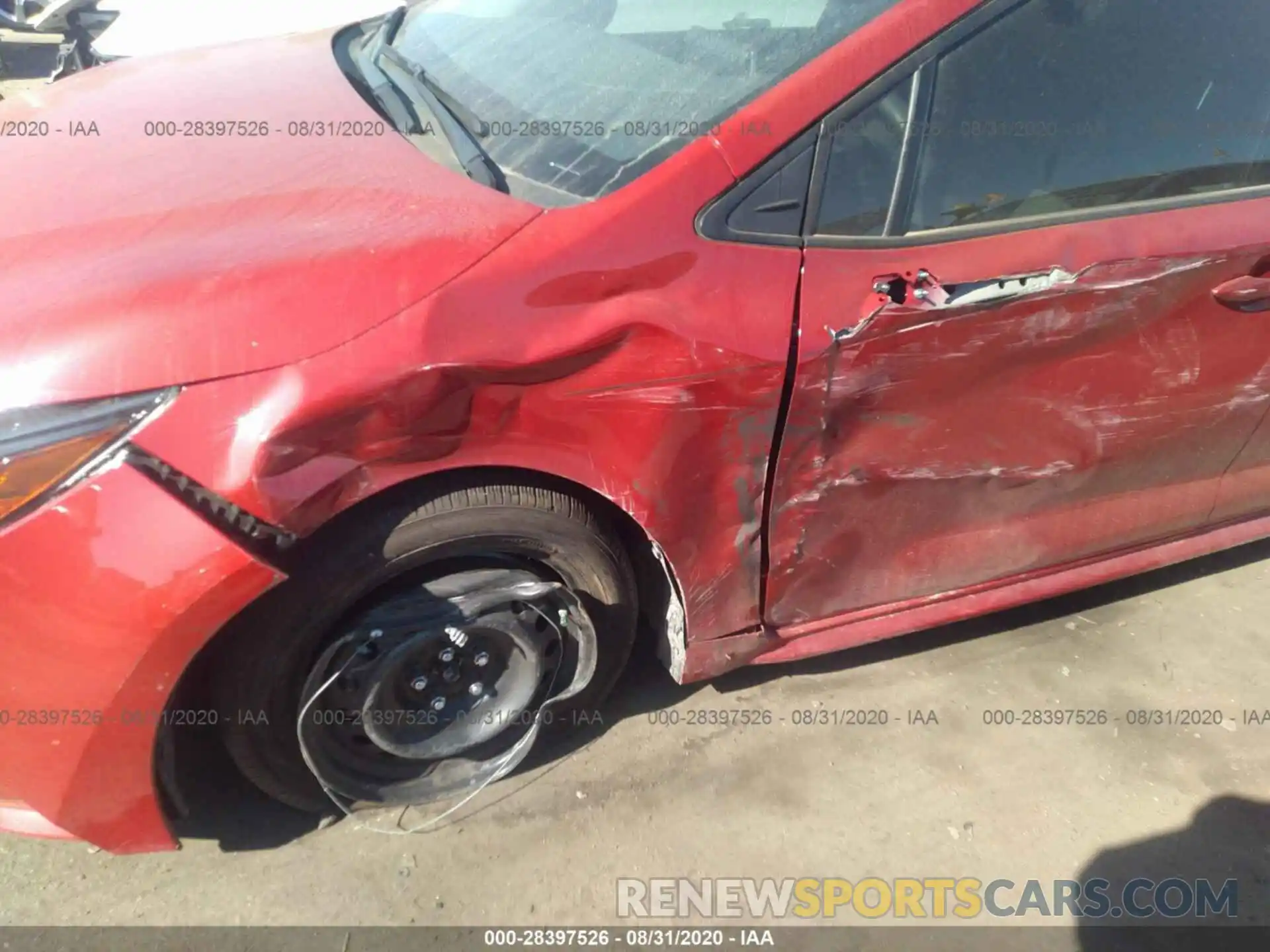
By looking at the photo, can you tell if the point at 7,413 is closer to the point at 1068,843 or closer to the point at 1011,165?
the point at 1011,165

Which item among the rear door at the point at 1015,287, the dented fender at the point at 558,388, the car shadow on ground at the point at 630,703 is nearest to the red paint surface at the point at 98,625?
the dented fender at the point at 558,388

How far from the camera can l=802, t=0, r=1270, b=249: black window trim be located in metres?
1.60

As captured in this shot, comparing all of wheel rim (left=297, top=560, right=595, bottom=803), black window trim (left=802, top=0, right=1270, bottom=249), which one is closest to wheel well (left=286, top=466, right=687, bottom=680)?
wheel rim (left=297, top=560, right=595, bottom=803)

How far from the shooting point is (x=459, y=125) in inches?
75.0

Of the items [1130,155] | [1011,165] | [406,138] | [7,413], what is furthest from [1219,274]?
[7,413]

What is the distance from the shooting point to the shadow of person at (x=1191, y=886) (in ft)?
6.16

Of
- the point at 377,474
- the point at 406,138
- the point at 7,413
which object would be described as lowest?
the point at 377,474

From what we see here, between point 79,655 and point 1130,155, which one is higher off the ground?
point 1130,155

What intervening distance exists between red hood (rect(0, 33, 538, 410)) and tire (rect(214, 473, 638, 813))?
0.35 meters

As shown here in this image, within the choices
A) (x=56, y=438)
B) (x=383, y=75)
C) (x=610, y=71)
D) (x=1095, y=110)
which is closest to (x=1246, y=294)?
(x=1095, y=110)

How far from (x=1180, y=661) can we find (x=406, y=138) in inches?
98.5

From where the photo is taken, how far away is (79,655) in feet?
4.65

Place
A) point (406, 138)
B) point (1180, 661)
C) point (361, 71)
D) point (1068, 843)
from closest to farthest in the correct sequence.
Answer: point (406, 138) < point (1068, 843) < point (361, 71) < point (1180, 661)

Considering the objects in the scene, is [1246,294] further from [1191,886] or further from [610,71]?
[610,71]
